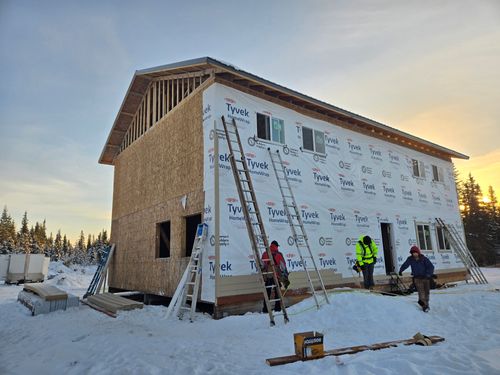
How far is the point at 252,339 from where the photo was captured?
6.16 meters

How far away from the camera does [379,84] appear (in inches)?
412

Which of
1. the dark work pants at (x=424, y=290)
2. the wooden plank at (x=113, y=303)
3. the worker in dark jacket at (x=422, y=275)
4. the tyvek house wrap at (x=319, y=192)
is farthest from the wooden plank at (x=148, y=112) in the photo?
the dark work pants at (x=424, y=290)

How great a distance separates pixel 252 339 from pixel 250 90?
7.28m

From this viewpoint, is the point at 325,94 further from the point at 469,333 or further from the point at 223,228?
the point at 469,333

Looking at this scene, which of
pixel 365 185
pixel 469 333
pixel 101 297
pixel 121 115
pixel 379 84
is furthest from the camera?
pixel 121 115

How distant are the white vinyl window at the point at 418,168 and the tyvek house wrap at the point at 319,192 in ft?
0.95

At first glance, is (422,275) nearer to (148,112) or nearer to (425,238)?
(425,238)

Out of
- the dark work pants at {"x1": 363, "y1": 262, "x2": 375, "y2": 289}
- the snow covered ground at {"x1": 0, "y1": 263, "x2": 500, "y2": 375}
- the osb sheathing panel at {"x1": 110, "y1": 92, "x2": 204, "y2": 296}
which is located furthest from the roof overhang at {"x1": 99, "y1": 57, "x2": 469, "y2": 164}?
the snow covered ground at {"x1": 0, "y1": 263, "x2": 500, "y2": 375}

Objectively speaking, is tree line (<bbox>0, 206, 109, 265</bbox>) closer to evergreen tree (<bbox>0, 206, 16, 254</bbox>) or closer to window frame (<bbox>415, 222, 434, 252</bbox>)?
evergreen tree (<bbox>0, 206, 16, 254</bbox>)

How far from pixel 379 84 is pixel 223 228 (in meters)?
6.69

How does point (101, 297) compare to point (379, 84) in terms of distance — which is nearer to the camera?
point (379, 84)

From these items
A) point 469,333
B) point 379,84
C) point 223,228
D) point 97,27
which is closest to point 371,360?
point 469,333

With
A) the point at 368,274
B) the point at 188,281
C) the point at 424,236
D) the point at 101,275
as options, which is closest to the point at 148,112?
the point at 101,275

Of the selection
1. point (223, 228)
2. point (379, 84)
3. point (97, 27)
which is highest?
point (379, 84)
